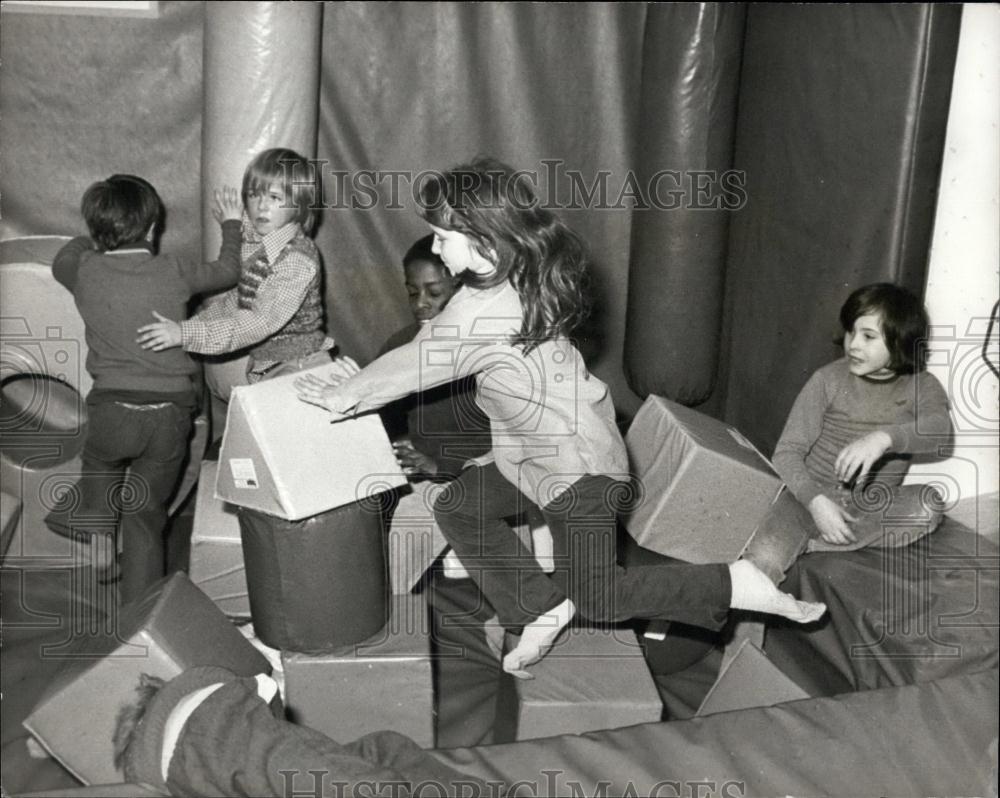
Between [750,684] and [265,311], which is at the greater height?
[265,311]

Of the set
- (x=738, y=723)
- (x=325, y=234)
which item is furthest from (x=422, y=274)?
(x=738, y=723)

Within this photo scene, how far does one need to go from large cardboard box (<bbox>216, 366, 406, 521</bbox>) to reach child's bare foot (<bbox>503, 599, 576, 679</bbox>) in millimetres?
398

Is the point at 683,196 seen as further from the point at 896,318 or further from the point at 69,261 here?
the point at 69,261

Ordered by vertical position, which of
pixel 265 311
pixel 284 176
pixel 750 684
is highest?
pixel 284 176

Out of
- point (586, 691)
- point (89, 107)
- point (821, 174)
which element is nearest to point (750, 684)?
point (586, 691)

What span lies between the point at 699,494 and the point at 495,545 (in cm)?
45

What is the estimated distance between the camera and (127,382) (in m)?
2.46

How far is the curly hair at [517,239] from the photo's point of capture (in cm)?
192

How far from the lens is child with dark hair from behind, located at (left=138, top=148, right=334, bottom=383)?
2.45m

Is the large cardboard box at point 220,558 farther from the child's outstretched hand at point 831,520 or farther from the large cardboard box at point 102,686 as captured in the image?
the child's outstretched hand at point 831,520

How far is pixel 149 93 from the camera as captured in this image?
9.62 feet

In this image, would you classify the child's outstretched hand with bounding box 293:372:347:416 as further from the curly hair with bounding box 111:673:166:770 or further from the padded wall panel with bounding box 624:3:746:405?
the padded wall panel with bounding box 624:3:746:405

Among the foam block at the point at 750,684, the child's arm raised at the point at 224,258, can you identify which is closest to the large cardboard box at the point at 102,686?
the child's arm raised at the point at 224,258

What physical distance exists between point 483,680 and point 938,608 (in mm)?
943
